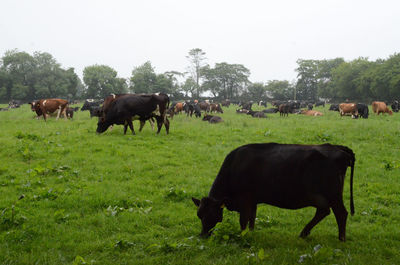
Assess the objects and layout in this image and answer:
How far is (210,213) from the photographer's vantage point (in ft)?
16.9

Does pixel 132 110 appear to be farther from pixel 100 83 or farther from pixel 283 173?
pixel 100 83

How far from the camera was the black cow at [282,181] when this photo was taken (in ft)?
15.6

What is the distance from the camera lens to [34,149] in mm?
11000

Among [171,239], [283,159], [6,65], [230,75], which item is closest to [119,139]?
[171,239]

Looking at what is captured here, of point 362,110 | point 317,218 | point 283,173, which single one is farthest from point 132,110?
point 362,110

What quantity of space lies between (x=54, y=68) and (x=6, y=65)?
39.0 ft

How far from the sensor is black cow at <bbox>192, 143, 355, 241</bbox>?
4.77 m

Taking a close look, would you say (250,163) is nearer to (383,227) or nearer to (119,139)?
(383,227)

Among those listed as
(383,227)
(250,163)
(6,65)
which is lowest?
(383,227)

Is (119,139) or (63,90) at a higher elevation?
(63,90)

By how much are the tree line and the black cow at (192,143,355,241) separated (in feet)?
188

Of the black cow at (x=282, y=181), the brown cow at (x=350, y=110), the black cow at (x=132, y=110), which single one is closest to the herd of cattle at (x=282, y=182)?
the black cow at (x=282, y=181)

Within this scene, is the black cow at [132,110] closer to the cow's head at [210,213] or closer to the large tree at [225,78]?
the cow's head at [210,213]

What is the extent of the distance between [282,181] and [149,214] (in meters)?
2.90
